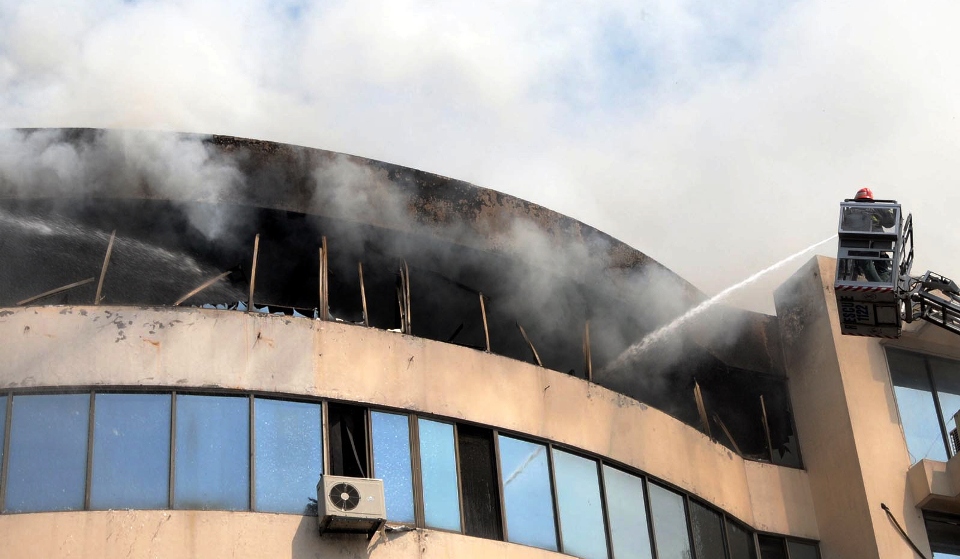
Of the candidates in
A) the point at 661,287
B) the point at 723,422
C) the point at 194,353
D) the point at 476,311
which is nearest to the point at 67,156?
the point at 194,353

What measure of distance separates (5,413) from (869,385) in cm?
1298

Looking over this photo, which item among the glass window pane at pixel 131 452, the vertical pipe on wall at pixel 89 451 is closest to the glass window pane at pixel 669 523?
the glass window pane at pixel 131 452

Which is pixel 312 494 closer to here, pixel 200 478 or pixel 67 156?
pixel 200 478

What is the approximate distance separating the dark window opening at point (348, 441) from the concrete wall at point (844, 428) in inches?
326

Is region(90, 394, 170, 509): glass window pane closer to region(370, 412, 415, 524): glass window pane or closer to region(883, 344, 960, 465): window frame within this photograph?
region(370, 412, 415, 524): glass window pane

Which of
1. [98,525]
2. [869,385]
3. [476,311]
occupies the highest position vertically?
[476,311]

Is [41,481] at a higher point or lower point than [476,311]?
lower

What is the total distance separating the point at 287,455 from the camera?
16.9 m

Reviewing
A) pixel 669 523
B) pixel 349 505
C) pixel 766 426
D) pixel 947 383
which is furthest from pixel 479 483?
pixel 947 383

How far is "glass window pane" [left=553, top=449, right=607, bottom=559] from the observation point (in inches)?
730

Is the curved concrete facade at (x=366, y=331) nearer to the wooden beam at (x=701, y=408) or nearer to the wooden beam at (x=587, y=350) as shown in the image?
the wooden beam at (x=701, y=408)

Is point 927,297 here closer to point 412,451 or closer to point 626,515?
point 626,515

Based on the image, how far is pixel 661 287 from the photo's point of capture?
2306 cm

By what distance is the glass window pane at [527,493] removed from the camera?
18.1 m
